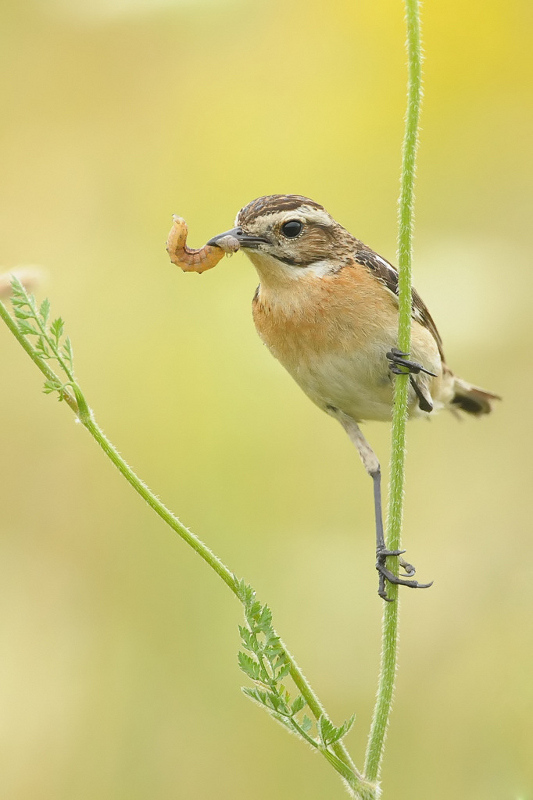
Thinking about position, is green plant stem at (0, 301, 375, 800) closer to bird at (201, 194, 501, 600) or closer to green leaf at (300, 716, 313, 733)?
green leaf at (300, 716, 313, 733)

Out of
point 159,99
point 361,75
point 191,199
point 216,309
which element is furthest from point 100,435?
point 159,99

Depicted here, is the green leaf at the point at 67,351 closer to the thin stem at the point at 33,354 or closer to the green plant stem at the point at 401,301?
the thin stem at the point at 33,354

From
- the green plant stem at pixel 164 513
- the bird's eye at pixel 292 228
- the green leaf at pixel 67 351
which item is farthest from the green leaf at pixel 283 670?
the bird's eye at pixel 292 228

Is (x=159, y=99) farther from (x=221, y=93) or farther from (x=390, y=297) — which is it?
(x=390, y=297)

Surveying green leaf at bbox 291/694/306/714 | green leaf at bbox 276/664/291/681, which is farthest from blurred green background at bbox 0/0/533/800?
green leaf at bbox 291/694/306/714

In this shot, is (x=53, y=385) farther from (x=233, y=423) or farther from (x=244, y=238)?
(x=233, y=423)

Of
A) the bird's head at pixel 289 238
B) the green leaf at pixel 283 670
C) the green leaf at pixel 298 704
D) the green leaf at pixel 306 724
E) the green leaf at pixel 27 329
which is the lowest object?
the green leaf at pixel 306 724
